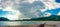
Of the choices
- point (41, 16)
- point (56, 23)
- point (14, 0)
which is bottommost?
point (56, 23)

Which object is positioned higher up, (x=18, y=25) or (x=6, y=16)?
(x=6, y=16)

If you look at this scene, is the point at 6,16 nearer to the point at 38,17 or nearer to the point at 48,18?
the point at 38,17

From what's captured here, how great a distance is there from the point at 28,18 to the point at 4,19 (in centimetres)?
39

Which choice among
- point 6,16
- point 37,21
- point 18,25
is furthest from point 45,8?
point 6,16

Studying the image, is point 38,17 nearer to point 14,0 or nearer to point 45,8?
point 45,8

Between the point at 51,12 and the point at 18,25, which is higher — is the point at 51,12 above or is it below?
above

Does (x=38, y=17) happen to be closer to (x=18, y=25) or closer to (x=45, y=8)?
(x=45, y=8)

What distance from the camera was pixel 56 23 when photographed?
2.12 m

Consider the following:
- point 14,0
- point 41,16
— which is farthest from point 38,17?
point 14,0

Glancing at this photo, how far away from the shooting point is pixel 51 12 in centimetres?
211

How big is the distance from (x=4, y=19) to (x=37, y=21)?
1.74 ft

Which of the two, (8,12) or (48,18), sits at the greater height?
(8,12)

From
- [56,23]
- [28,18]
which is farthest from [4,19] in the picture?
[56,23]

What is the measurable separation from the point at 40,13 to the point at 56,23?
11.9 inches
